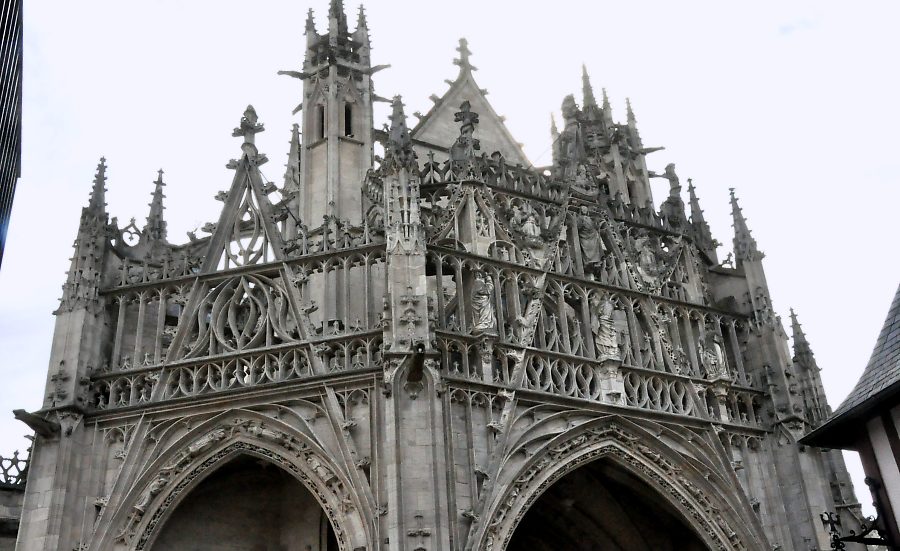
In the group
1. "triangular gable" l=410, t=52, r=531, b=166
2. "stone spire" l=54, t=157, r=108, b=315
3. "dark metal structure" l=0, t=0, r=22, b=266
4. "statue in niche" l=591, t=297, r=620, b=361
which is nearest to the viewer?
"stone spire" l=54, t=157, r=108, b=315

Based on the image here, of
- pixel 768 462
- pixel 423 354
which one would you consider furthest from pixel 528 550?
pixel 423 354

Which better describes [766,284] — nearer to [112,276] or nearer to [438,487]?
[438,487]

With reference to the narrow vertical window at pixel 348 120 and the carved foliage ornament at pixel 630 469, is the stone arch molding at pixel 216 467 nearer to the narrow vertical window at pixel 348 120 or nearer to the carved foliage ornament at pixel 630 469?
the carved foliage ornament at pixel 630 469

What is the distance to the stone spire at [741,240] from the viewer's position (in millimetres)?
22516

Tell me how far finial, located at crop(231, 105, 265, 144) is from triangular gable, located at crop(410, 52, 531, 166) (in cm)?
505

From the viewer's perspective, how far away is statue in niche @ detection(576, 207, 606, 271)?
20938 mm

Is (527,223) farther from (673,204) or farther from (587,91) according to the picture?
(587,91)

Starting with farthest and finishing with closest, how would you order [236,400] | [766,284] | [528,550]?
[766,284] < [528,550] < [236,400]

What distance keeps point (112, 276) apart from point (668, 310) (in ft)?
35.4

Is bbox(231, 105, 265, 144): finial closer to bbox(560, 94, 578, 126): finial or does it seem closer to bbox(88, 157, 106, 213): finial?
bbox(88, 157, 106, 213): finial

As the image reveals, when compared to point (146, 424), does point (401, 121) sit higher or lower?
higher

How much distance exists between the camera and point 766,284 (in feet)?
72.7

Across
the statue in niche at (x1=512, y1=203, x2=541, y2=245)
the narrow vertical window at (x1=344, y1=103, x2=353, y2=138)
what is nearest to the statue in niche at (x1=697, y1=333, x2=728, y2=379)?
the statue in niche at (x1=512, y1=203, x2=541, y2=245)

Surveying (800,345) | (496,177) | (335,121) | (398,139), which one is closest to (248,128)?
(335,121)
